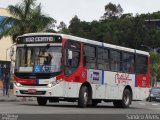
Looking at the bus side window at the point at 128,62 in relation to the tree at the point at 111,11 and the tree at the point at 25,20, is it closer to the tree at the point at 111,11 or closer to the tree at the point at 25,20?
the tree at the point at 25,20

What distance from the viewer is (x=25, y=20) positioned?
145 ft

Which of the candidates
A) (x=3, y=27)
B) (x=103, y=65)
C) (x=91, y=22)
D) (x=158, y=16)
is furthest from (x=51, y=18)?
(x=158, y=16)

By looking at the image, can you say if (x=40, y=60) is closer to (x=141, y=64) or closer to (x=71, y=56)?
(x=71, y=56)

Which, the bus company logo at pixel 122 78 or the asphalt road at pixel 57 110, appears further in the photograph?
the bus company logo at pixel 122 78

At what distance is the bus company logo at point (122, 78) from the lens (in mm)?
27202

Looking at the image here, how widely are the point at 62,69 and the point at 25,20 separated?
21.7 m

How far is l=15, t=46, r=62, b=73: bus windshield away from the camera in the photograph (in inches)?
910

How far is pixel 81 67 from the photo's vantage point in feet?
79.2

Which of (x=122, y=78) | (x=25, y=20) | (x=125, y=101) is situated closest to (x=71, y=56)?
(x=122, y=78)

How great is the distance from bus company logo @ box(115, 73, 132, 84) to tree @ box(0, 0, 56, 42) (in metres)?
16.7

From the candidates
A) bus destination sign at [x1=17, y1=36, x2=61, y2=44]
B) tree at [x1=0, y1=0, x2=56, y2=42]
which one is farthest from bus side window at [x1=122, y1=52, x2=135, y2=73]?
tree at [x1=0, y1=0, x2=56, y2=42]

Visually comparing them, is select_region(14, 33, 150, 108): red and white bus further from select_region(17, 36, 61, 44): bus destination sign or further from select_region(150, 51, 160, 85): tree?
select_region(150, 51, 160, 85): tree

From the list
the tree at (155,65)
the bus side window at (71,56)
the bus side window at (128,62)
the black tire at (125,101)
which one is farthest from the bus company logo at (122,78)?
the tree at (155,65)

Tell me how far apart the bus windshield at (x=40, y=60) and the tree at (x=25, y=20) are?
19883 millimetres
